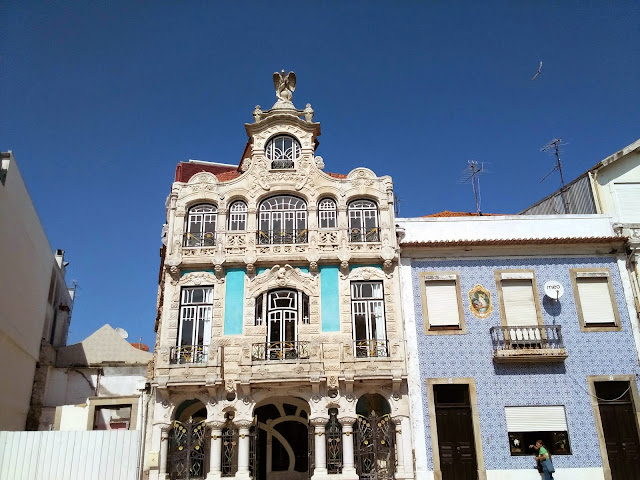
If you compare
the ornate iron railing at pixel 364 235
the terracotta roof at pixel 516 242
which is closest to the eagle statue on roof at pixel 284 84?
the ornate iron railing at pixel 364 235

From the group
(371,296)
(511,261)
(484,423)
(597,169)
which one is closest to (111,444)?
(371,296)

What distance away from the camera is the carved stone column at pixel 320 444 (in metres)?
18.6

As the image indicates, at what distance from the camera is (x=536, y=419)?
1917 cm

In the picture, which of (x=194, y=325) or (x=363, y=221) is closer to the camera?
(x=194, y=325)

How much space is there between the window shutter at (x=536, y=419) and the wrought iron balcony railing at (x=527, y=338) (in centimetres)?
179

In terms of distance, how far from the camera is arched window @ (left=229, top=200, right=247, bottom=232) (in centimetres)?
2183

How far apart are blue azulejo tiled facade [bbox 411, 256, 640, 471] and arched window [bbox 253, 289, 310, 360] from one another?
3985mm

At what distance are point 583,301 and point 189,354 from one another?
13670 mm

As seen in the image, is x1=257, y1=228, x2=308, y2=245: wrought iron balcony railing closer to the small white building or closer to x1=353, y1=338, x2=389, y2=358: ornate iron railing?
x1=353, y1=338, x2=389, y2=358: ornate iron railing

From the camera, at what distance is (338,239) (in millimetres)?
21141

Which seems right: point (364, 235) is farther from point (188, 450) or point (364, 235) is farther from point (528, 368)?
point (188, 450)

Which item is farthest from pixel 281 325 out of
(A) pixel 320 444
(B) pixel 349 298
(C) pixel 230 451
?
(C) pixel 230 451

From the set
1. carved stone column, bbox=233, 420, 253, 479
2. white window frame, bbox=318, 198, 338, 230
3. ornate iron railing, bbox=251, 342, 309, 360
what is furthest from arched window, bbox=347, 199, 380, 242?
carved stone column, bbox=233, 420, 253, 479

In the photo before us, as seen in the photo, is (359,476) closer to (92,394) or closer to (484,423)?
(484,423)
